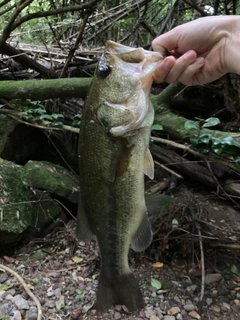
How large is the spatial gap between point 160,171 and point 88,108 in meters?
3.51

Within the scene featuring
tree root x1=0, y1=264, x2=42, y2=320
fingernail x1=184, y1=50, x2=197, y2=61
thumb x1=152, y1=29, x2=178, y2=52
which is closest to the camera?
fingernail x1=184, y1=50, x2=197, y2=61

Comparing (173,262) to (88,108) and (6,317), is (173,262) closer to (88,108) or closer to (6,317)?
(6,317)

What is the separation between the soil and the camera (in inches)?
118

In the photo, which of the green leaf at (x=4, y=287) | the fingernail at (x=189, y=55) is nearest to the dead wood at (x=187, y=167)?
the green leaf at (x=4, y=287)

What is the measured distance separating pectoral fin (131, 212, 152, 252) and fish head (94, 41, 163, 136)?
0.63 m

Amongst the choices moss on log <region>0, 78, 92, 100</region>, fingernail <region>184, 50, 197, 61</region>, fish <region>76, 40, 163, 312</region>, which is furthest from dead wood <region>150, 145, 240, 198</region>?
fingernail <region>184, 50, 197, 61</region>

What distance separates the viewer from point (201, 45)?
2066 mm

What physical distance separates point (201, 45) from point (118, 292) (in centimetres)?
174

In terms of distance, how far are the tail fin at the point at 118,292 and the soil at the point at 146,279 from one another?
14.4 inches

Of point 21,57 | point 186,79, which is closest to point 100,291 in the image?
point 186,79

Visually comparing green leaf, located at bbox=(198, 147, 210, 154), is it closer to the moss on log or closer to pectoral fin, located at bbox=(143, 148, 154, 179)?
pectoral fin, located at bbox=(143, 148, 154, 179)

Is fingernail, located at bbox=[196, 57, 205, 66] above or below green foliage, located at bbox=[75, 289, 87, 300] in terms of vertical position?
above

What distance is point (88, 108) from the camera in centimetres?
185

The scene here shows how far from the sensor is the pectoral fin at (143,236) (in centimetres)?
214
